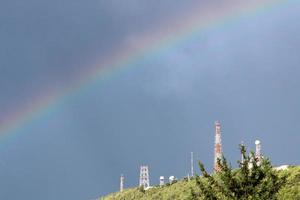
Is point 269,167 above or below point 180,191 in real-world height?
below

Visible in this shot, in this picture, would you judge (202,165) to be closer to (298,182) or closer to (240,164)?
(240,164)

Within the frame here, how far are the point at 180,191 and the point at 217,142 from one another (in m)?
19.5

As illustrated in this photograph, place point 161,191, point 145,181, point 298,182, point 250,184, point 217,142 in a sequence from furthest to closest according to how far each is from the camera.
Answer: point 145,181 < point 217,142 < point 161,191 < point 298,182 < point 250,184

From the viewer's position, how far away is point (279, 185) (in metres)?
26.2

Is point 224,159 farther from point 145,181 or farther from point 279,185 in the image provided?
point 145,181

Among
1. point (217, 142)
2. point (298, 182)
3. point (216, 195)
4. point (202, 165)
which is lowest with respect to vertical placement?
point (216, 195)

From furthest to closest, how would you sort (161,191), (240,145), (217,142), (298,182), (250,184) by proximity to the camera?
(217,142) → (161,191) → (298,182) → (240,145) → (250,184)

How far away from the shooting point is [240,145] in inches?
1097

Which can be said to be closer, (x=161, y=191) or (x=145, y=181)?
(x=161, y=191)

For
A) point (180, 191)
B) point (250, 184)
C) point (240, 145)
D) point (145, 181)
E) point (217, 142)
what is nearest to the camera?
point (250, 184)

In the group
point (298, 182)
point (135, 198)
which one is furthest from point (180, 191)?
point (298, 182)

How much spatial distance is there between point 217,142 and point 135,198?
58.3 feet

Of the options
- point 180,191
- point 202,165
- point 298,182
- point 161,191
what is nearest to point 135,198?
point 161,191

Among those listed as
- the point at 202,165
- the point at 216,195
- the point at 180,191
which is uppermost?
the point at 180,191
